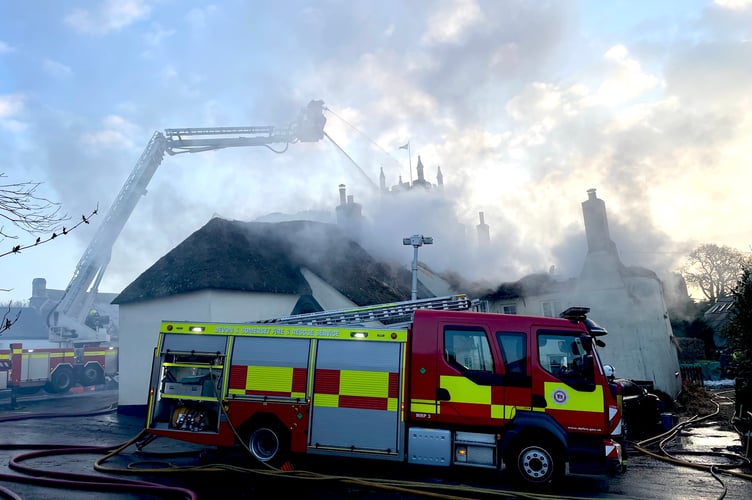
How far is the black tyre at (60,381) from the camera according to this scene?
928 inches

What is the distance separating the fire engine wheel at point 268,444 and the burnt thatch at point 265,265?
332 inches

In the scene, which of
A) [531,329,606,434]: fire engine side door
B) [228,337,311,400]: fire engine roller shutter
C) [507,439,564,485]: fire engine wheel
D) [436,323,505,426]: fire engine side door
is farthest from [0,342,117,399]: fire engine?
[531,329,606,434]: fire engine side door

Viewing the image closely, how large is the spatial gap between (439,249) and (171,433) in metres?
18.7

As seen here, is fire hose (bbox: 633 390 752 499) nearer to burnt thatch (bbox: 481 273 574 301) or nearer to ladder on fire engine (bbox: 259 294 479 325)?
ladder on fire engine (bbox: 259 294 479 325)

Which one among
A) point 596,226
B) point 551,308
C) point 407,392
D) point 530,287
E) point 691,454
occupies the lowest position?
point 691,454

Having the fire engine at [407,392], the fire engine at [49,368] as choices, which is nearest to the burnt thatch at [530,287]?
the fire engine at [407,392]

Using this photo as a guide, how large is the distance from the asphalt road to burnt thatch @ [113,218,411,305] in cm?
694

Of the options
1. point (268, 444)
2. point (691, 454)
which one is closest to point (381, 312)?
point (268, 444)

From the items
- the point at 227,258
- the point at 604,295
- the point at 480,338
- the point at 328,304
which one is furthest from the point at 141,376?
the point at 604,295

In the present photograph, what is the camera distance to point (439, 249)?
25547mm

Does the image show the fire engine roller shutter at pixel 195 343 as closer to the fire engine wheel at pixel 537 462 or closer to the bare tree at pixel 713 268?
the fire engine wheel at pixel 537 462

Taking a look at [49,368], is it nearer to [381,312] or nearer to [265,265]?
[265,265]

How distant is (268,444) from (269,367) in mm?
1283

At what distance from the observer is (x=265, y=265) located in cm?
1822
